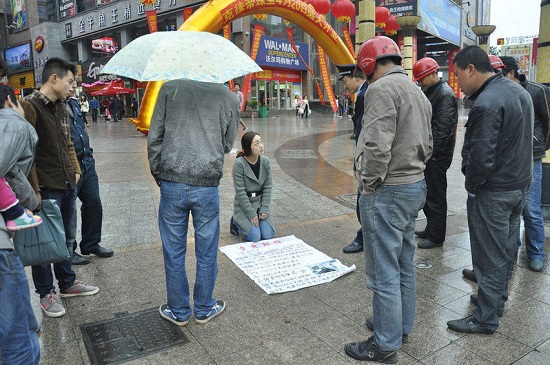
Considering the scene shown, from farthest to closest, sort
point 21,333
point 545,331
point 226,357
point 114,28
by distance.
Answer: point 114,28 < point 545,331 < point 226,357 < point 21,333

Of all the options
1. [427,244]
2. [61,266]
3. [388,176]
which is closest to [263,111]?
[427,244]

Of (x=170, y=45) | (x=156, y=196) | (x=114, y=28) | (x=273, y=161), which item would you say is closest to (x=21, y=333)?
(x=170, y=45)

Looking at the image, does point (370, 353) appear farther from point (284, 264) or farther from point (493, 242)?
point (284, 264)

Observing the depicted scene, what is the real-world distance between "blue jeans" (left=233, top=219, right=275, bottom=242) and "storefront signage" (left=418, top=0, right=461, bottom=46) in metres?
30.8

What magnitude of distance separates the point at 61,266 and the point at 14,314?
4.93 feet

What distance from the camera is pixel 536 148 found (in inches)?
161

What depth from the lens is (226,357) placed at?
108 inches

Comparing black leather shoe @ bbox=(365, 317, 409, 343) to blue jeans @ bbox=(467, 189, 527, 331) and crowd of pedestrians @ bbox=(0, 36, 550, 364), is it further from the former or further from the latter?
blue jeans @ bbox=(467, 189, 527, 331)

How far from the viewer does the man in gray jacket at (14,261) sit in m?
2.05

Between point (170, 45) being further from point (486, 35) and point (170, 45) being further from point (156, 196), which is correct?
point (486, 35)

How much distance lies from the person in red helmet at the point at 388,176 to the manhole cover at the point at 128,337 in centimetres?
125

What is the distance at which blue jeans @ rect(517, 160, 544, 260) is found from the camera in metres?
4.20

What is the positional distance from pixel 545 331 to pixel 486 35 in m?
27.3

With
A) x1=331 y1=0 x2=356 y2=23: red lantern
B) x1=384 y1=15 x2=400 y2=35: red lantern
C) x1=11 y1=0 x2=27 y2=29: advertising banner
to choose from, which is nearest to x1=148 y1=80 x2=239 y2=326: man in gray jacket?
x1=331 y1=0 x2=356 y2=23: red lantern
